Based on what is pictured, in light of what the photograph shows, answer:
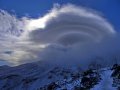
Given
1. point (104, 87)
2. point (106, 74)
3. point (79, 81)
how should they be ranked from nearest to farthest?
point (104, 87) < point (79, 81) < point (106, 74)

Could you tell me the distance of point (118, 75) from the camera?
108 metres

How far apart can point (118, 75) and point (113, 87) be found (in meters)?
18.2

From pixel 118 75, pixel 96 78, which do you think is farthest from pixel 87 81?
pixel 118 75

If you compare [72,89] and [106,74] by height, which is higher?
[106,74]

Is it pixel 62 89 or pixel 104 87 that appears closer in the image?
pixel 104 87

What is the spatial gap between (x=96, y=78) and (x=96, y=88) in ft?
71.7

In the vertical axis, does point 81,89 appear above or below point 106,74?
below

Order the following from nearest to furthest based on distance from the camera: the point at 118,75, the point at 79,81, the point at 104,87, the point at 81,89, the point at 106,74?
1. the point at 104,87
2. the point at 81,89
3. the point at 118,75
4. the point at 79,81
5. the point at 106,74

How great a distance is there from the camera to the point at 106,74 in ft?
409

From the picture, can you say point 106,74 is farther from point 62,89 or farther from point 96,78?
point 62,89

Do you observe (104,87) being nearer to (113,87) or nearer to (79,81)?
(113,87)

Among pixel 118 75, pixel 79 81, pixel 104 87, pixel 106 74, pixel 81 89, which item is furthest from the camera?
pixel 106 74

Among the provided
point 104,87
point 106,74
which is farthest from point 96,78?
point 104,87

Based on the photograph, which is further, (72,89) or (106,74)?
(106,74)
